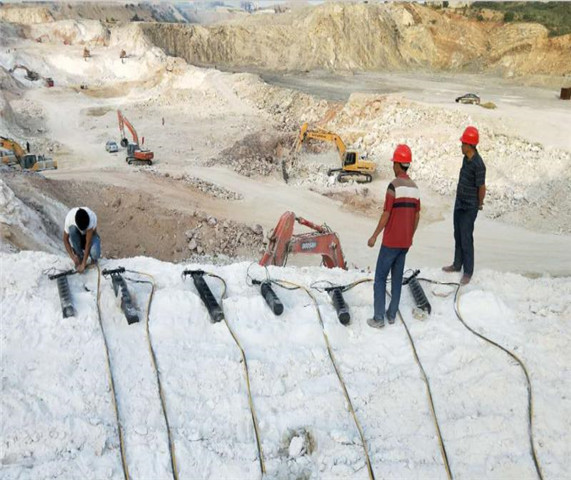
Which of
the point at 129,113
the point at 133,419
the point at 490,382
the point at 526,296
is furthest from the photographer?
the point at 129,113

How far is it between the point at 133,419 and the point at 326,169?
16773 mm

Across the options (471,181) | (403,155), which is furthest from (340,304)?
(471,181)

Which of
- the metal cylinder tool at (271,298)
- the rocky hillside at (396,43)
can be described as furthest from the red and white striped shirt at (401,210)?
the rocky hillside at (396,43)

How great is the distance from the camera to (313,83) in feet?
109

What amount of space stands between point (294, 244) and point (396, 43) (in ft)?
124

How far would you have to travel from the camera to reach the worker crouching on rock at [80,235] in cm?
603

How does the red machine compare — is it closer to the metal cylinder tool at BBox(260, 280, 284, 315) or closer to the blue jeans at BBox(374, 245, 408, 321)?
the metal cylinder tool at BBox(260, 280, 284, 315)

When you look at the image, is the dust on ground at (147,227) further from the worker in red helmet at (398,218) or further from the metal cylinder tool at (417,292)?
the worker in red helmet at (398,218)

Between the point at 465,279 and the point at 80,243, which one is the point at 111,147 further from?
the point at 465,279

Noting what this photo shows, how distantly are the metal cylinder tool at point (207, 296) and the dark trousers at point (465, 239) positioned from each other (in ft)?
10.4

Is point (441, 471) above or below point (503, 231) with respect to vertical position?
above

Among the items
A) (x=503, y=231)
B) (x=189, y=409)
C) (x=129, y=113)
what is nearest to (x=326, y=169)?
(x=503, y=231)

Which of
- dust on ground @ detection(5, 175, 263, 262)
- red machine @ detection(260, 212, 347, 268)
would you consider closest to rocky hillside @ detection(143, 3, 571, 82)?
dust on ground @ detection(5, 175, 263, 262)

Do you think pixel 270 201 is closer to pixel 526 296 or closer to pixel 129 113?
pixel 526 296
